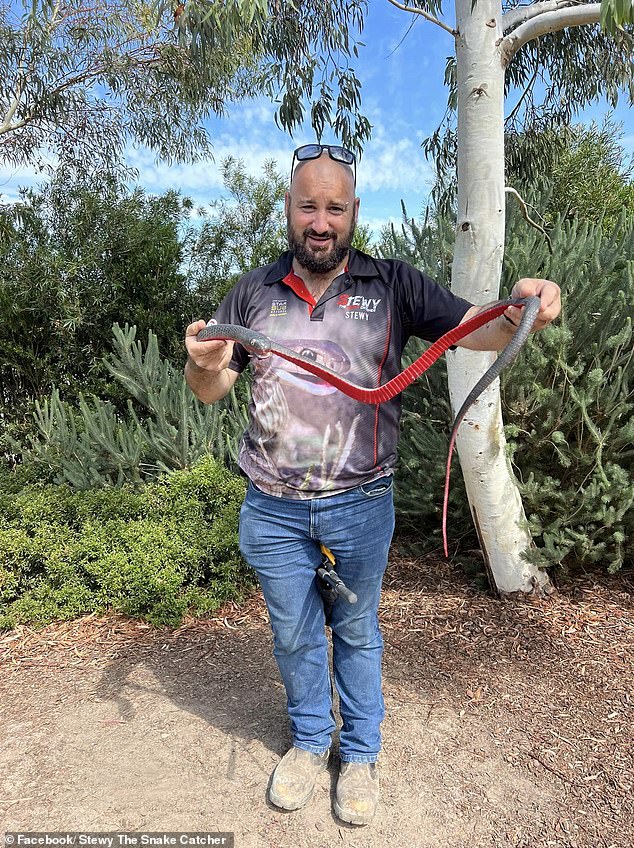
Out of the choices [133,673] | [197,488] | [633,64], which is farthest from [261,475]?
[633,64]

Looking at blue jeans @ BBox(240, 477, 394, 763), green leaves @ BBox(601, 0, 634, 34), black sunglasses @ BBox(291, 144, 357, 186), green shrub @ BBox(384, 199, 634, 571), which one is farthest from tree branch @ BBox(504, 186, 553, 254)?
blue jeans @ BBox(240, 477, 394, 763)

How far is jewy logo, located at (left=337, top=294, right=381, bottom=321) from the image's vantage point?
7.30ft

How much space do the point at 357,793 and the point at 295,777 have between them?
0.81ft

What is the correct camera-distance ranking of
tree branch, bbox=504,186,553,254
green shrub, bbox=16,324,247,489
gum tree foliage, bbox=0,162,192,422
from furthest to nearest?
gum tree foliage, bbox=0,162,192,422, green shrub, bbox=16,324,247,489, tree branch, bbox=504,186,553,254

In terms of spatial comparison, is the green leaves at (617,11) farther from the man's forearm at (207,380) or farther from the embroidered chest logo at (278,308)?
the man's forearm at (207,380)

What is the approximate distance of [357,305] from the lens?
2.24 meters

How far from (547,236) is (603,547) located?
82.4 inches

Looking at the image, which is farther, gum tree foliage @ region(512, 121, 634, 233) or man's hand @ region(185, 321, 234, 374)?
gum tree foliage @ region(512, 121, 634, 233)

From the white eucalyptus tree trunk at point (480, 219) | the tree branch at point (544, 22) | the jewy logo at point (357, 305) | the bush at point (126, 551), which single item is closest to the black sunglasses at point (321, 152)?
the jewy logo at point (357, 305)

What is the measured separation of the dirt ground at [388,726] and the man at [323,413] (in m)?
0.29

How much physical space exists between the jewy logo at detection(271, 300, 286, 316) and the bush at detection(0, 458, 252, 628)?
2.29m

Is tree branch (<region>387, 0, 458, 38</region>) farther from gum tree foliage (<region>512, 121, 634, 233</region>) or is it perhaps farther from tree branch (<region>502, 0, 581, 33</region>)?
gum tree foliage (<region>512, 121, 634, 233</region>)

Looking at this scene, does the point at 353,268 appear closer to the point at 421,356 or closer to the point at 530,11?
the point at 421,356
